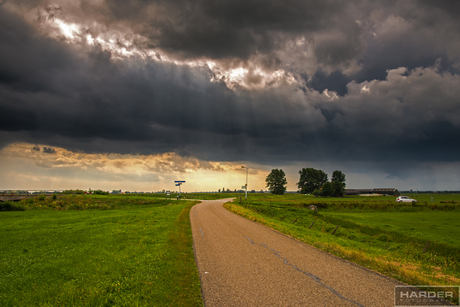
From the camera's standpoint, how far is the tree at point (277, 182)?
161000 millimetres

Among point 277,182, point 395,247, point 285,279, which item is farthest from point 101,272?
point 277,182

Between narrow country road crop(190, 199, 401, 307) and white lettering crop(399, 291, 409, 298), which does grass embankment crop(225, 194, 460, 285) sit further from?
white lettering crop(399, 291, 409, 298)

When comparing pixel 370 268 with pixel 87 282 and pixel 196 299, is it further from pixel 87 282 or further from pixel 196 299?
pixel 87 282

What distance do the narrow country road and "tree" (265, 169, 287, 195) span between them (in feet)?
492

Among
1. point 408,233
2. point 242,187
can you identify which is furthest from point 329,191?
point 408,233

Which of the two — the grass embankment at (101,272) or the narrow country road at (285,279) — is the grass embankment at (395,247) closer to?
the narrow country road at (285,279)

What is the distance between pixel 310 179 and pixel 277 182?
2642cm

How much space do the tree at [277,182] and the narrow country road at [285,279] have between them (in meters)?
150

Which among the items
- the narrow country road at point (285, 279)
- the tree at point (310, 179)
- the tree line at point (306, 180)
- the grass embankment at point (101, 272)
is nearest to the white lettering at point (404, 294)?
the narrow country road at point (285, 279)

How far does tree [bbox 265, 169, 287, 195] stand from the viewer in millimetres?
161000

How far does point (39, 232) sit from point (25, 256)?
10072 mm

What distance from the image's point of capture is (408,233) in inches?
1127

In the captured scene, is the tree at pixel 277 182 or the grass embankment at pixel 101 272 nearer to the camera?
the grass embankment at pixel 101 272

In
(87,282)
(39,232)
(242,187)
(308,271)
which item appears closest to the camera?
(87,282)
